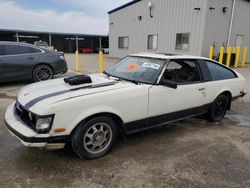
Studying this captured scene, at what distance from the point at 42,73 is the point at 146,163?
597cm

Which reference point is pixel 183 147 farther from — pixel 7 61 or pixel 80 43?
pixel 80 43

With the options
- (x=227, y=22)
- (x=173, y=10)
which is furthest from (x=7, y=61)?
(x=227, y=22)

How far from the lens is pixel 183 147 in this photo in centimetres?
335

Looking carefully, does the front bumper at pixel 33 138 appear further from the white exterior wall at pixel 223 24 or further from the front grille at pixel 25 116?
the white exterior wall at pixel 223 24

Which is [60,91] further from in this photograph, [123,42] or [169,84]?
[123,42]

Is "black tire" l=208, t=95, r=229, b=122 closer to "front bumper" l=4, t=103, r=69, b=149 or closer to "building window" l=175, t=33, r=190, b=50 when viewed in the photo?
"front bumper" l=4, t=103, r=69, b=149

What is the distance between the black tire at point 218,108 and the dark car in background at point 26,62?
222 inches

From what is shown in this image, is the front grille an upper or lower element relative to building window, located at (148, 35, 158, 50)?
lower

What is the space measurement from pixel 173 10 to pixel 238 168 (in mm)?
13015

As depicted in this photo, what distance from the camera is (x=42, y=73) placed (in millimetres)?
7652

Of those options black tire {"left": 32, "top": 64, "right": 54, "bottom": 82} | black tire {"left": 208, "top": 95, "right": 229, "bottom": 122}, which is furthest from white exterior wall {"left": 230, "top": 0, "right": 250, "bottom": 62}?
black tire {"left": 32, "top": 64, "right": 54, "bottom": 82}

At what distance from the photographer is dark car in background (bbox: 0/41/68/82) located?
689 cm

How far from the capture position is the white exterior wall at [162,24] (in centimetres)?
1264

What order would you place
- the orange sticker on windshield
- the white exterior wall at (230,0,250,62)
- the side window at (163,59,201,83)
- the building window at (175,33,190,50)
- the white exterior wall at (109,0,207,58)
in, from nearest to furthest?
the orange sticker on windshield, the side window at (163,59,201,83), the white exterior wall at (109,0,207,58), the building window at (175,33,190,50), the white exterior wall at (230,0,250,62)
